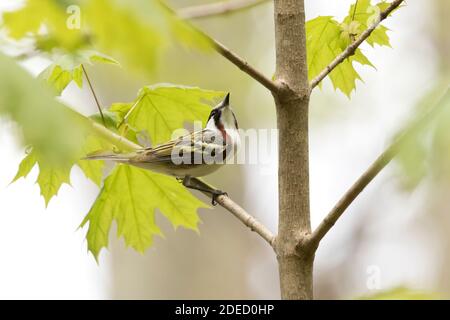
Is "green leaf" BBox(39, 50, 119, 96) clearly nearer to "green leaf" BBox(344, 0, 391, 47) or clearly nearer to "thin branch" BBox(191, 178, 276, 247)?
"thin branch" BBox(191, 178, 276, 247)

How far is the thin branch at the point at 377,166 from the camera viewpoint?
112 centimetres

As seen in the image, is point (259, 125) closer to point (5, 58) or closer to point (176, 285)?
point (176, 285)

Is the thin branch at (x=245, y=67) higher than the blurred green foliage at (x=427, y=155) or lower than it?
higher

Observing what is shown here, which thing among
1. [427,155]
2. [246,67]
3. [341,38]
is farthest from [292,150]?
[341,38]

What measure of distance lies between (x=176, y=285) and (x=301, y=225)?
14.8 feet

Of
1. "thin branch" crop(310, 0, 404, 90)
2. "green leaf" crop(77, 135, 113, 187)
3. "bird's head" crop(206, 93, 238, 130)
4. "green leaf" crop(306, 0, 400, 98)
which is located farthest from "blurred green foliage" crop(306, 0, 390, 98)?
"green leaf" crop(77, 135, 113, 187)

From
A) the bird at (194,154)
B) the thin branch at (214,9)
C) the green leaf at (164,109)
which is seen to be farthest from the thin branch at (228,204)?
the thin branch at (214,9)

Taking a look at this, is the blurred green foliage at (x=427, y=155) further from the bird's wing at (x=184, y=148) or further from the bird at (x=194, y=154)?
the bird's wing at (x=184, y=148)

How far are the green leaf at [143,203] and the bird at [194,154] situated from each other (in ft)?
0.26

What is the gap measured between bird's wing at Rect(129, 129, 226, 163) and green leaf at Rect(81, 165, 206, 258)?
0.13 meters

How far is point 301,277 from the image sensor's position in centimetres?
149

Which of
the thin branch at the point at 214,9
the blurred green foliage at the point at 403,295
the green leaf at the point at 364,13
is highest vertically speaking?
the green leaf at the point at 364,13

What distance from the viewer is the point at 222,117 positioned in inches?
104

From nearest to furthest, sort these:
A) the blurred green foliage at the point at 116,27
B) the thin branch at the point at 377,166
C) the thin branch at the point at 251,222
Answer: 1. the blurred green foliage at the point at 116,27
2. the thin branch at the point at 377,166
3. the thin branch at the point at 251,222
